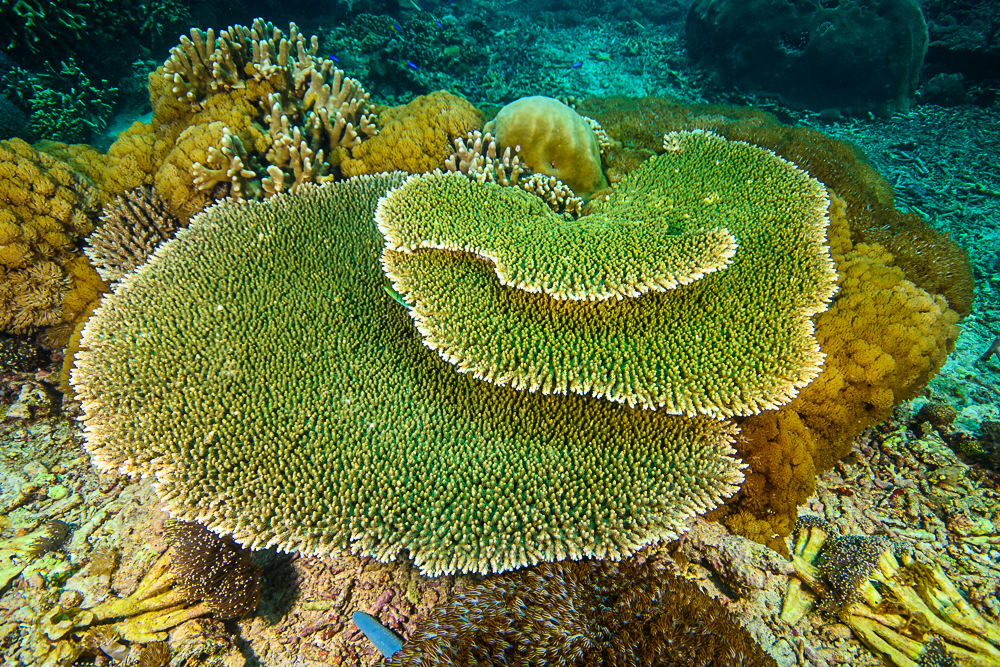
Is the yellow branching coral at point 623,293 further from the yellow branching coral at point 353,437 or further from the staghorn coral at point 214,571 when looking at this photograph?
the staghorn coral at point 214,571

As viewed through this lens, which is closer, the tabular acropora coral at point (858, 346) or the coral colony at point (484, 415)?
the coral colony at point (484, 415)

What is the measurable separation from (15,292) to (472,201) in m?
4.56

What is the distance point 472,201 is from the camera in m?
3.69

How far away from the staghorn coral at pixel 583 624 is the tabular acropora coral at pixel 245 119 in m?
4.36

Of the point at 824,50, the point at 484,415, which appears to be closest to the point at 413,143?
the point at 484,415

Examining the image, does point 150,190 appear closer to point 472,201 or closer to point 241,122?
point 241,122

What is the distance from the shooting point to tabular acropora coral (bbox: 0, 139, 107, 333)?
3.94 meters

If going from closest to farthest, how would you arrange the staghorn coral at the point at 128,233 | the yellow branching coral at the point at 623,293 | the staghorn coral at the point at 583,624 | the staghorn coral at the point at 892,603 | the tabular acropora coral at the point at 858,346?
1. the staghorn coral at the point at 583,624
2. the staghorn coral at the point at 892,603
3. the yellow branching coral at the point at 623,293
4. the tabular acropora coral at the point at 858,346
5. the staghorn coral at the point at 128,233

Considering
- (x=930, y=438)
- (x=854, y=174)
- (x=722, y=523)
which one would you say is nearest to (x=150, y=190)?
(x=722, y=523)

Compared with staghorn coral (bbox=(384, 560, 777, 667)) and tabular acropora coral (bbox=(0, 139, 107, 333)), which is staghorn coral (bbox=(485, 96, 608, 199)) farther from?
tabular acropora coral (bbox=(0, 139, 107, 333))

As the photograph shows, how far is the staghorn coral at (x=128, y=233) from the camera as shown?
4.24 metres

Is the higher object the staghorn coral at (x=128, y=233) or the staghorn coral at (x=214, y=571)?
the staghorn coral at (x=128, y=233)

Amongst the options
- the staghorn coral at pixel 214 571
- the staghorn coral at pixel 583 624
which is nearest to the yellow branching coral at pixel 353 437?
the staghorn coral at pixel 583 624

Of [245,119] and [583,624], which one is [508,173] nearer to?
[245,119]
